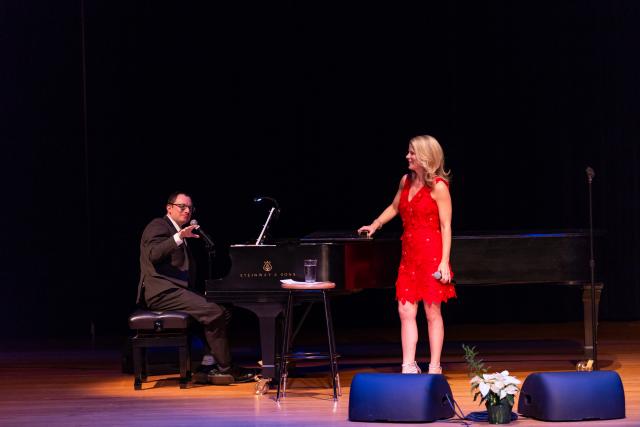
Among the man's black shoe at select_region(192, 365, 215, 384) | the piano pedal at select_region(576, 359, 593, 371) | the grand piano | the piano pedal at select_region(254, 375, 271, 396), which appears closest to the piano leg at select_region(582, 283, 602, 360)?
the grand piano

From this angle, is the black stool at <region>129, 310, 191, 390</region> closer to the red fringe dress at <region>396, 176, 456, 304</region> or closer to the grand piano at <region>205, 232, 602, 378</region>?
the grand piano at <region>205, 232, 602, 378</region>

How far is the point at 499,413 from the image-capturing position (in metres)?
5.61

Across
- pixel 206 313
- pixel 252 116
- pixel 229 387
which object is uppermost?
pixel 252 116

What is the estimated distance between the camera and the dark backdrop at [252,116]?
977 centimetres

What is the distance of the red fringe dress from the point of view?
6.73 m

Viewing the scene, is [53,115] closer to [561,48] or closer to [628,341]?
[561,48]

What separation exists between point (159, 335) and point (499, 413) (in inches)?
99.7

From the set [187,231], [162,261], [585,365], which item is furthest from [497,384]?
[162,261]

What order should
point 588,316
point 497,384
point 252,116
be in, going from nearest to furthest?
point 497,384 → point 588,316 → point 252,116

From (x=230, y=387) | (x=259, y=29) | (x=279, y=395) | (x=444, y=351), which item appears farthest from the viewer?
(x=259, y=29)

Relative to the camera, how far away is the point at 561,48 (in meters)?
9.97

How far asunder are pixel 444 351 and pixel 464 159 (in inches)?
77.1

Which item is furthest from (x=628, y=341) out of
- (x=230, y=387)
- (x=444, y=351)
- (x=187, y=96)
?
(x=187, y=96)

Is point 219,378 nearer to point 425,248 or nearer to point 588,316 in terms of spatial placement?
point 425,248
